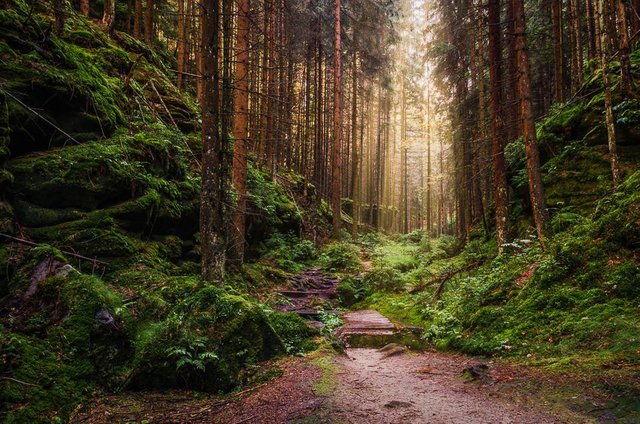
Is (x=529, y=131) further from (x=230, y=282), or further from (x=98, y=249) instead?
(x=98, y=249)

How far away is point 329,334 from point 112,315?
13.8 feet

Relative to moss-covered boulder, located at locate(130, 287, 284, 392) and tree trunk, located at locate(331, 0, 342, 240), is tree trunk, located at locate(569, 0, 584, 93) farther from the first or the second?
moss-covered boulder, located at locate(130, 287, 284, 392)

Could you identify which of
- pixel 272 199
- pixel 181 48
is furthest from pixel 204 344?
pixel 181 48

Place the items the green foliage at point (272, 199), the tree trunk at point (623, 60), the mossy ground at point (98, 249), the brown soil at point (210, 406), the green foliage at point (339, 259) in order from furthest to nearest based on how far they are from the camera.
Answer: the green foliage at point (339, 259) < the green foliage at point (272, 199) < the tree trunk at point (623, 60) < the mossy ground at point (98, 249) < the brown soil at point (210, 406)

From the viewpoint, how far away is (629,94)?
28.5 feet

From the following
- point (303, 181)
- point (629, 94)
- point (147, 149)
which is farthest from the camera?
point (303, 181)

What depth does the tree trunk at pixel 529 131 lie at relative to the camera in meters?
8.57

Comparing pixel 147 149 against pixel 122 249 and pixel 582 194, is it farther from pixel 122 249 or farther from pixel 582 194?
pixel 582 194

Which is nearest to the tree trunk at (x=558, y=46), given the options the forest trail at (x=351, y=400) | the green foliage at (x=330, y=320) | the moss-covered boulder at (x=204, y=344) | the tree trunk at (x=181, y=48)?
the green foliage at (x=330, y=320)

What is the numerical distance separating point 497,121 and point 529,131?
1.66m

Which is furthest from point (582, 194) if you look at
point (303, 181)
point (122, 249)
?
point (303, 181)

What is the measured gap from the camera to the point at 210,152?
6152mm

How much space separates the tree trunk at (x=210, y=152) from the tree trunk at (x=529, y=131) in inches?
298

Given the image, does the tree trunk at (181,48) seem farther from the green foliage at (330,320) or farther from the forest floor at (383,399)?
the forest floor at (383,399)
